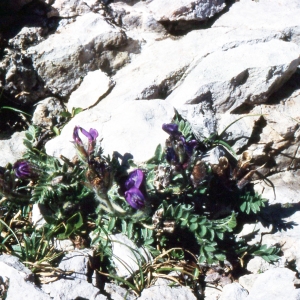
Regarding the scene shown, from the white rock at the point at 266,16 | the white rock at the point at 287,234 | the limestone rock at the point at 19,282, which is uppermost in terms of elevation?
the white rock at the point at 266,16

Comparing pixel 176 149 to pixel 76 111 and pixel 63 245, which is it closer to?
pixel 63 245

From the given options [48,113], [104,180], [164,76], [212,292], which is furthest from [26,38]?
[212,292]

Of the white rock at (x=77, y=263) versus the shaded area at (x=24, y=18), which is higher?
the shaded area at (x=24, y=18)

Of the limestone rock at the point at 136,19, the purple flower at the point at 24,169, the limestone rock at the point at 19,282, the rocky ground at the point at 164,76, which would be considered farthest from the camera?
the limestone rock at the point at 136,19

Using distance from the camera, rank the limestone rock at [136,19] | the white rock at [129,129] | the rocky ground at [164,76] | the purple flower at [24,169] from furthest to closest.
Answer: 1. the limestone rock at [136,19]
2. the rocky ground at [164,76]
3. the white rock at [129,129]
4. the purple flower at [24,169]

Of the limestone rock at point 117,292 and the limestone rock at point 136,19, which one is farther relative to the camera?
the limestone rock at point 136,19

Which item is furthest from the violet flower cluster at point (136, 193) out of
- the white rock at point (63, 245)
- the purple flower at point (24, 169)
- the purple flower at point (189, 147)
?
the purple flower at point (24, 169)

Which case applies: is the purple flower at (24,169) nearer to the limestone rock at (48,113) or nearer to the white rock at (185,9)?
the limestone rock at (48,113)

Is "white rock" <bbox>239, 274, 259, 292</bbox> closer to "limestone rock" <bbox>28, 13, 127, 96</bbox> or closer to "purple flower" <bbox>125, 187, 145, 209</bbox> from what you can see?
"purple flower" <bbox>125, 187, 145, 209</bbox>

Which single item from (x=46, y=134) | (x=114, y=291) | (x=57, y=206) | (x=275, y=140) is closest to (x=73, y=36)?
(x=46, y=134)
